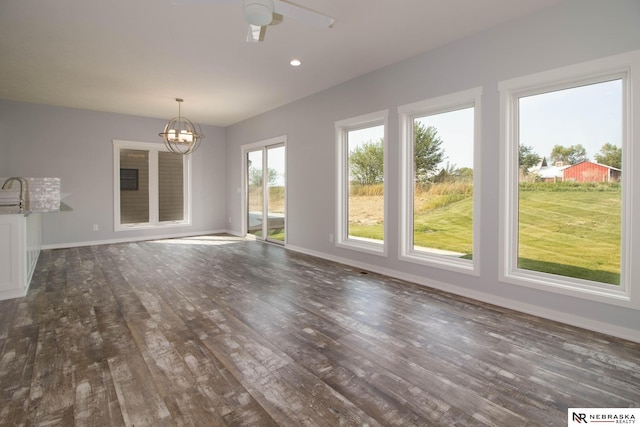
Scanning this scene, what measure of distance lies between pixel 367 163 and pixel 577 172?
2.60m

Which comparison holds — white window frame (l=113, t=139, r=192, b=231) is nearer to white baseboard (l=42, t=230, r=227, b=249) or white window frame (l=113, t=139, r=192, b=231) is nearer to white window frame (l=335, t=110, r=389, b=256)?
white baseboard (l=42, t=230, r=227, b=249)

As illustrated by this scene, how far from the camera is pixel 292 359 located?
89.1 inches

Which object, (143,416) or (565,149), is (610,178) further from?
(143,416)

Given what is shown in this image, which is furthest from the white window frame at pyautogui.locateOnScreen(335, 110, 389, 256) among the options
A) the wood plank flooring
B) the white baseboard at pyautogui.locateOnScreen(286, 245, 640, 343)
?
the wood plank flooring

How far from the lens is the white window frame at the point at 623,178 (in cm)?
258

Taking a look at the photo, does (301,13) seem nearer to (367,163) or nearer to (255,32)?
(255,32)

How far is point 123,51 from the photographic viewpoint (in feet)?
13.0

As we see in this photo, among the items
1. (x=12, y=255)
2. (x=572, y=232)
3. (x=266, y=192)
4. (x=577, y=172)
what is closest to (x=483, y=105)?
(x=577, y=172)

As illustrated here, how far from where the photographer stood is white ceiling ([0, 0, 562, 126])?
3.04 metres

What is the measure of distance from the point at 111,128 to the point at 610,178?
27.3ft

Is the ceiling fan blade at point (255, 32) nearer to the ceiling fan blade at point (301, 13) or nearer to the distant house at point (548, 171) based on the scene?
the ceiling fan blade at point (301, 13)

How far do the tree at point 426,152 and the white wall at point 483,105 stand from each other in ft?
0.88

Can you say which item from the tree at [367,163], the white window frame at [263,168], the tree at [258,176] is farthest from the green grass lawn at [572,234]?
the tree at [258,176]

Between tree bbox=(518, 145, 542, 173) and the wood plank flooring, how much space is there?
146 cm
